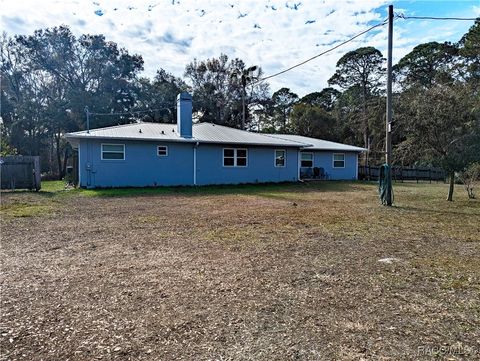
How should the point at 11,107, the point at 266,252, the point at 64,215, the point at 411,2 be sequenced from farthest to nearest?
1. the point at 11,107
2. the point at 411,2
3. the point at 64,215
4. the point at 266,252

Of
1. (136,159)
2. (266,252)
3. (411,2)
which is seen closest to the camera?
(266,252)

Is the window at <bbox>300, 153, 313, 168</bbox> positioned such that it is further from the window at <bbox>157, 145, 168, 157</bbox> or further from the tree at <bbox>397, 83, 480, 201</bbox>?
the tree at <bbox>397, 83, 480, 201</bbox>

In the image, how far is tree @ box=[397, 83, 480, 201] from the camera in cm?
984

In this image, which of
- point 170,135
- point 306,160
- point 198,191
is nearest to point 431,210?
point 198,191

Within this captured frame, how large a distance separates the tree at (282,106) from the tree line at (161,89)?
0.56 ft

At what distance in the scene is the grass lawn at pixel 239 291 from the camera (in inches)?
92.8

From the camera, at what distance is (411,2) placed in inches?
418

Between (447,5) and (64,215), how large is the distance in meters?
13.8

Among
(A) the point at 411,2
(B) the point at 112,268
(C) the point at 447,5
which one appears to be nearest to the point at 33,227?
(B) the point at 112,268

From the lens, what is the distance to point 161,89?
32.9 m

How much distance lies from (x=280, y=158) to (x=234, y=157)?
3.11 metres

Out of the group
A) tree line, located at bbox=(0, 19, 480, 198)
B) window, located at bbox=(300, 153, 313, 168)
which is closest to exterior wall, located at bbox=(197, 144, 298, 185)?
window, located at bbox=(300, 153, 313, 168)

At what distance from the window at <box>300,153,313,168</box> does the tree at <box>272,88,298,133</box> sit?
17.3 metres

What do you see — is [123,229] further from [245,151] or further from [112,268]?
[245,151]
